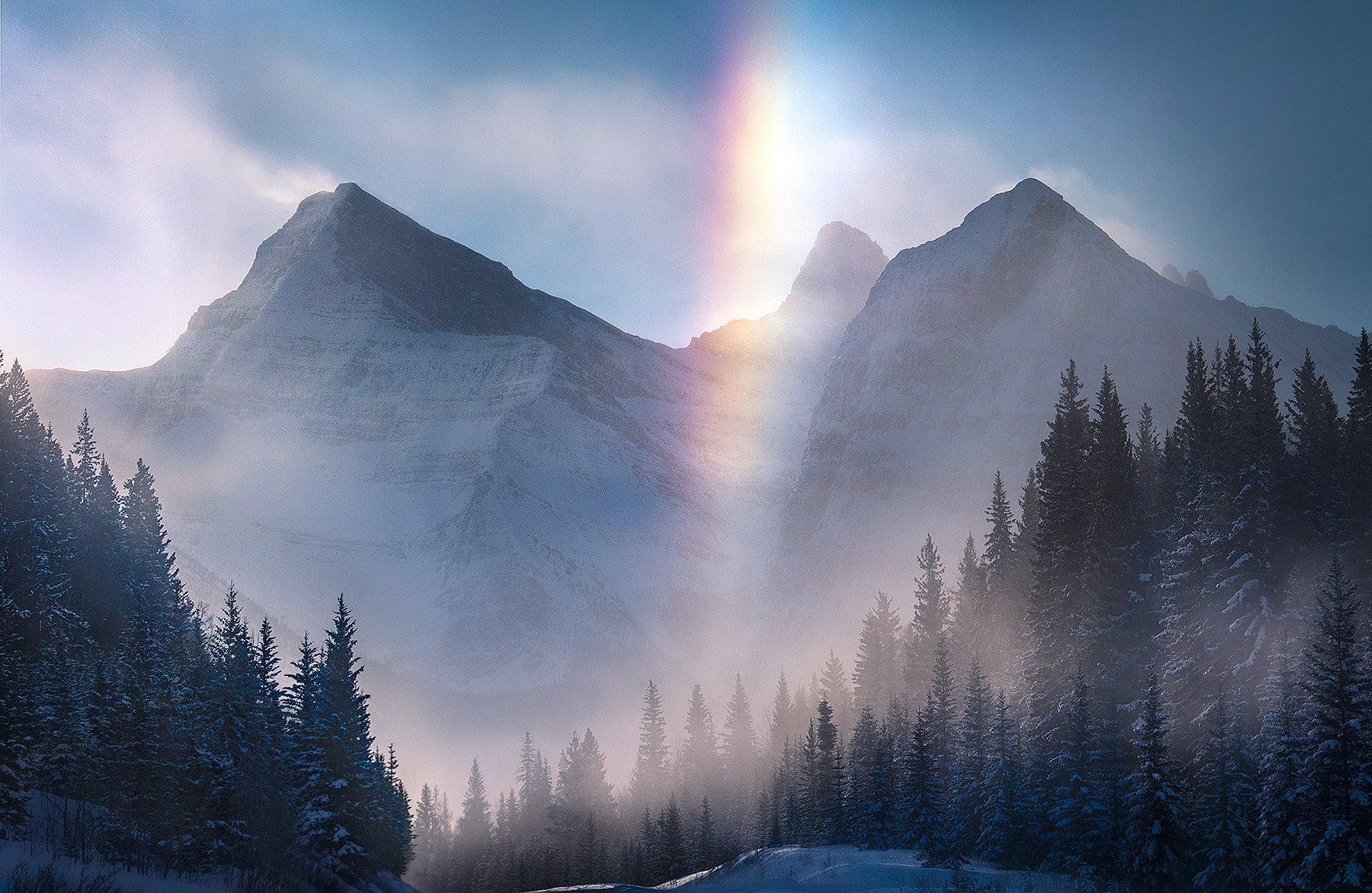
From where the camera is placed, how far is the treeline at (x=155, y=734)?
27.9 meters

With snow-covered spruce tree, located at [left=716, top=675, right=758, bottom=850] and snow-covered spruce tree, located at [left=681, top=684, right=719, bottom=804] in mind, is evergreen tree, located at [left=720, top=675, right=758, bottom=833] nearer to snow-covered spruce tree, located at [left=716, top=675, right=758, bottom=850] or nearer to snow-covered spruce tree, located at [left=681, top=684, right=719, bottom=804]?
snow-covered spruce tree, located at [left=716, top=675, right=758, bottom=850]

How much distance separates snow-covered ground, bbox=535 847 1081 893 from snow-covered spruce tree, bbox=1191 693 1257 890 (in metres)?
4.10

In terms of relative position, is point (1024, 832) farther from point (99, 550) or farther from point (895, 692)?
point (99, 550)

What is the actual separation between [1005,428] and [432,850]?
339ft

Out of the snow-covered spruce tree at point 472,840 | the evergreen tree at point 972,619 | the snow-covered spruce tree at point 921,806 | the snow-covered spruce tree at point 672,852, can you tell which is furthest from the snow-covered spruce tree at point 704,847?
the snow-covered spruce tree at point 921,806

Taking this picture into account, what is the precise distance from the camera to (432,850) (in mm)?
109688

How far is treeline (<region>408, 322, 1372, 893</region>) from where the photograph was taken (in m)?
26.8

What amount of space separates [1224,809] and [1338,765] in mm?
5178

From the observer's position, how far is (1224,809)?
2995cm

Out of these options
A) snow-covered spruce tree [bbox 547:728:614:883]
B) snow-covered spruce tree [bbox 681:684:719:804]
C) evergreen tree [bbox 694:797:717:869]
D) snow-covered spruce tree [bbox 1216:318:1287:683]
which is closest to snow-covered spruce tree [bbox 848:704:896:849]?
evergreen tree [bbox 694:797:717:869]

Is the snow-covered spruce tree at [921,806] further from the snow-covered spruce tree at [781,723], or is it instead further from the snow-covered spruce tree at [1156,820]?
the snow-covered spruce tree at [781,723]

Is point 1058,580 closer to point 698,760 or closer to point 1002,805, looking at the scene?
point 1002,805

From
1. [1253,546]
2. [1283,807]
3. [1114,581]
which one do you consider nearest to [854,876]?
[1283,807]

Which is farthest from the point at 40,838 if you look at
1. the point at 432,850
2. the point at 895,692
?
the point at 432,850
